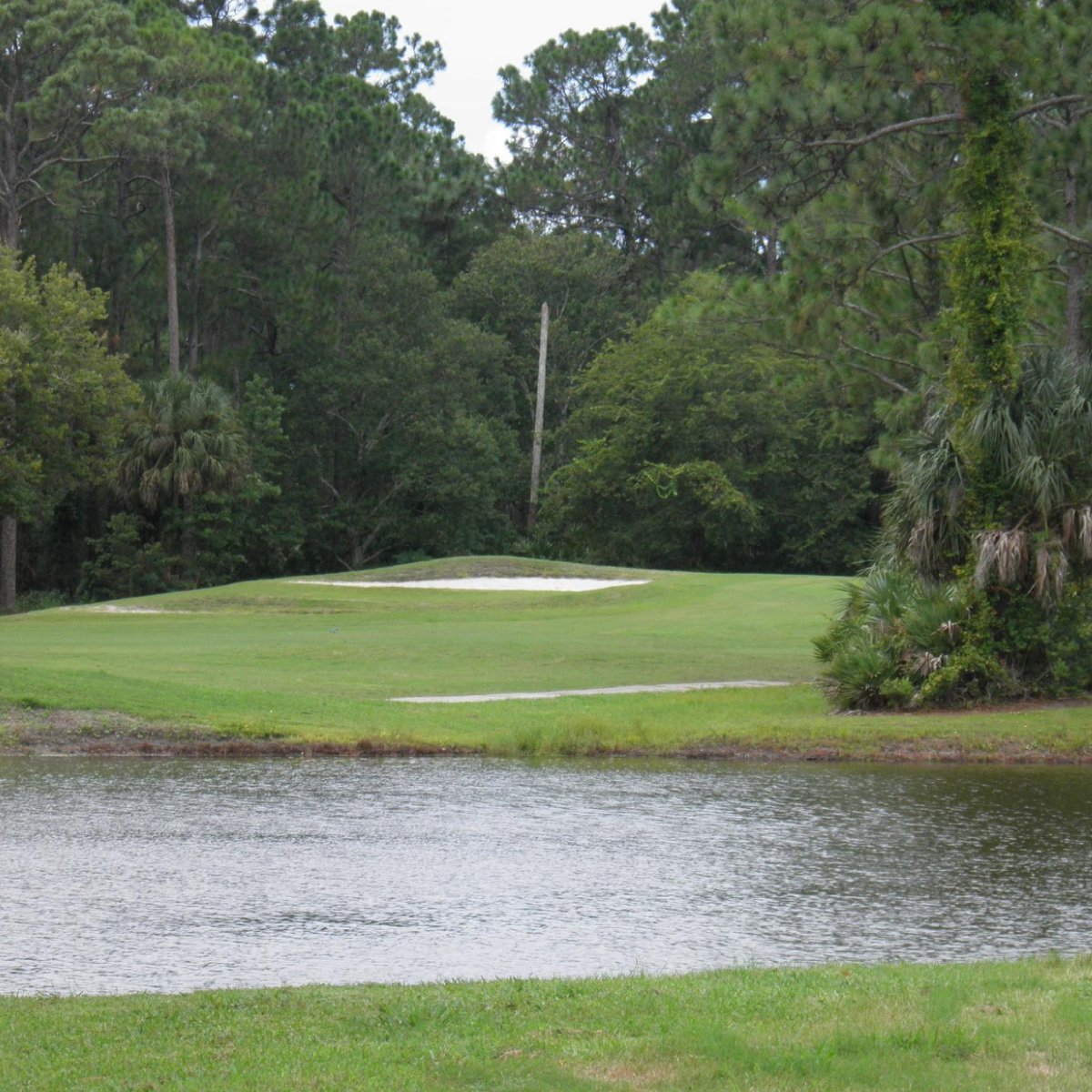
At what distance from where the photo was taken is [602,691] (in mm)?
20984

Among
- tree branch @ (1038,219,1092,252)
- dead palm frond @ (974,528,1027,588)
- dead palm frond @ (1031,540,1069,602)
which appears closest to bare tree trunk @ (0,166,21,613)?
tree branch @ (1038,219,1092,252)

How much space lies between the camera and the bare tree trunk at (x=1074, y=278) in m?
22.1

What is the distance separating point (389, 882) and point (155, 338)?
48.5 meters

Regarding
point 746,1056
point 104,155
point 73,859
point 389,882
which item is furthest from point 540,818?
point 104,155

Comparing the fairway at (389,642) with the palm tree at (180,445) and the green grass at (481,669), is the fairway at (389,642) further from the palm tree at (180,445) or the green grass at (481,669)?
the palm tree at (180,445)

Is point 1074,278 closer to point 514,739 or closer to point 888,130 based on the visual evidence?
point 888,130

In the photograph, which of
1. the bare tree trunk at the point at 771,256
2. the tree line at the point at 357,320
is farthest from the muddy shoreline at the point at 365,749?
the bare tree trunk at the point at 771,256

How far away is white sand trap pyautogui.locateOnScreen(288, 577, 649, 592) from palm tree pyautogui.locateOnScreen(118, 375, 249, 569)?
31.3ft

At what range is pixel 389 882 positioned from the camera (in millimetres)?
10328

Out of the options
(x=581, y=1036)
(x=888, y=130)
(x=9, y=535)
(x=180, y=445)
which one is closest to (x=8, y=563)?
(x=9, y=535)

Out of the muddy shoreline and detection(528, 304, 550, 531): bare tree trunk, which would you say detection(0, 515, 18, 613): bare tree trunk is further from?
the muddy shoreline

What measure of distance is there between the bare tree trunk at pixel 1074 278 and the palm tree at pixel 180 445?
1217 inches

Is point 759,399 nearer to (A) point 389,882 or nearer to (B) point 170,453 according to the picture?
(B) point 170,453

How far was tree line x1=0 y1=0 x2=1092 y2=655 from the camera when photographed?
4766cm
